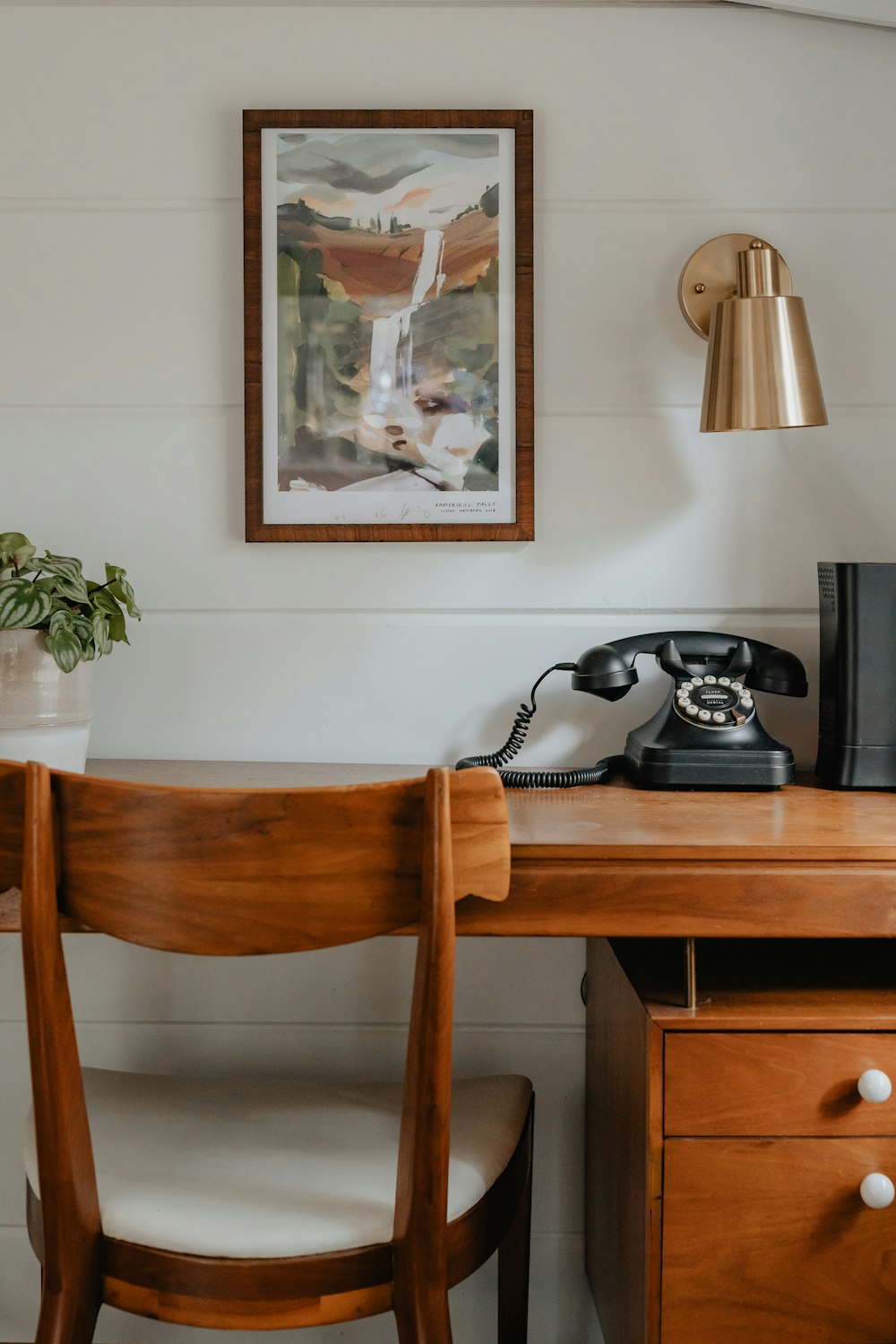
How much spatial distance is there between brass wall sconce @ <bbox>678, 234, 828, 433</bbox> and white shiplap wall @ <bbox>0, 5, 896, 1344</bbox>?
13 cm

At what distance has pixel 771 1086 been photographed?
1.08 m

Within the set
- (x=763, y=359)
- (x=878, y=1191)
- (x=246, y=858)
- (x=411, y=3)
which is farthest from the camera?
(x=411, y=3)

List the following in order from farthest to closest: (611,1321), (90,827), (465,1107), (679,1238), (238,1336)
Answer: (238,1336), (611,1321), (465,1107), (679,1238), (90,827)

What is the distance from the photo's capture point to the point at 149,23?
1.54 meters

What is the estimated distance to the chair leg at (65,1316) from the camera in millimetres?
932

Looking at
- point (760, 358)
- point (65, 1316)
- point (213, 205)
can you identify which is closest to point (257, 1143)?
point (65, 1316)

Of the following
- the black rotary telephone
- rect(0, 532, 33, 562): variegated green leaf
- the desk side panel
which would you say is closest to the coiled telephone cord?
the black rotary telephone

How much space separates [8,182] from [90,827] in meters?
1.17

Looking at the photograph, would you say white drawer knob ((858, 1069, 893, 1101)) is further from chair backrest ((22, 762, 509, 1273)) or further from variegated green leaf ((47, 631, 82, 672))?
variegated green leaf ((47, 631, 82, 672))

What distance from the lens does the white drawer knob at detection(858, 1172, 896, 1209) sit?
105cm

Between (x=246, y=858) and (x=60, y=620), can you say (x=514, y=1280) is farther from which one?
(x=60, y=620)

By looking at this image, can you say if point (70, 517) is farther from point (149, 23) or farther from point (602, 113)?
point (602, 113)

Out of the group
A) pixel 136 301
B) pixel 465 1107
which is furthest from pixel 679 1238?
pixel 136 301

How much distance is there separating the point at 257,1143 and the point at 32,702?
60cm
